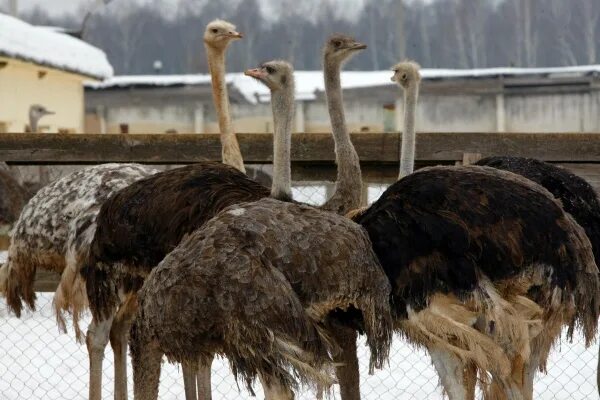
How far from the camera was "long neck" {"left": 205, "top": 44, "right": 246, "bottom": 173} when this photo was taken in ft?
18.2

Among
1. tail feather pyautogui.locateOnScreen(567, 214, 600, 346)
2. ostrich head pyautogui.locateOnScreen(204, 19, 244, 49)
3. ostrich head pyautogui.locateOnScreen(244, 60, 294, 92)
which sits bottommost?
tail feather pyautogui.locateOnScreen(567, 214, 600, 346)

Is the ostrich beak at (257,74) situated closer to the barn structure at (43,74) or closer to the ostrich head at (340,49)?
the ostrich head at (340,49)

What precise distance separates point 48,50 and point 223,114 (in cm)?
1179

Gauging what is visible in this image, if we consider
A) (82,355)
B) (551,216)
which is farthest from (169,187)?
(82,355)

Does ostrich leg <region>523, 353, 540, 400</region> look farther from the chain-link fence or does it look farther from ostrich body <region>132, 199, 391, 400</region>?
the chain-link fence

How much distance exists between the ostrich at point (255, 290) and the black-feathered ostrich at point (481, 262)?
0.15 meters

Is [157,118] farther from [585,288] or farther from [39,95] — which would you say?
[585,288]

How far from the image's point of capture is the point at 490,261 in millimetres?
4031

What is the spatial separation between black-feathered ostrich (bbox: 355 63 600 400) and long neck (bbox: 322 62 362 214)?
520 millimetres

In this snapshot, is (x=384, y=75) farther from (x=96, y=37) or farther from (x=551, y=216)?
(x=551, y=216)

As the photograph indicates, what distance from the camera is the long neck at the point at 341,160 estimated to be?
15.5 feet

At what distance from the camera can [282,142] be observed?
4684 mm

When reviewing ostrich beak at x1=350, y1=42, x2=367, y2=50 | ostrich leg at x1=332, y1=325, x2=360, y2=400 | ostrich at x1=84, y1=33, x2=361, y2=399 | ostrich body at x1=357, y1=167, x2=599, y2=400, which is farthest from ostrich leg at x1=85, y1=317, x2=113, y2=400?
ostrich body at x1=357, y1=167, x2=599, y2=400

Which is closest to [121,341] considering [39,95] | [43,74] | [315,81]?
[39,95]
